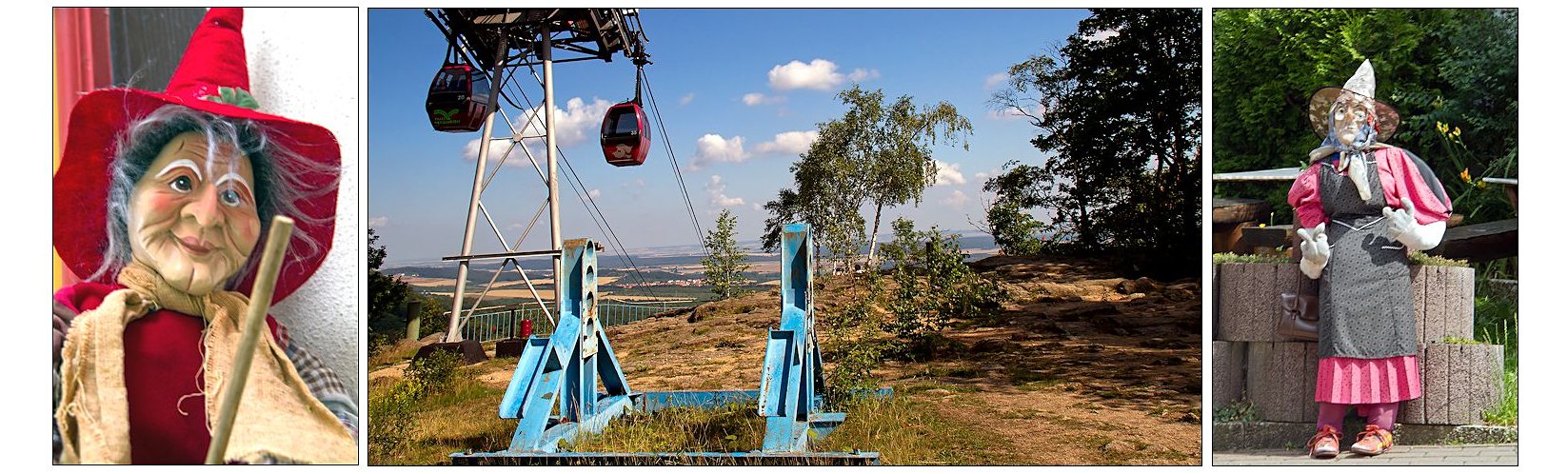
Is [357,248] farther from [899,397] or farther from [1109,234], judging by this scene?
[1109,234]

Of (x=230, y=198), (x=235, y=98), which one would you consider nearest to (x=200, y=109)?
(x=235, y=98)

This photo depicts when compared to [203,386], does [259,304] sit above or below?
above

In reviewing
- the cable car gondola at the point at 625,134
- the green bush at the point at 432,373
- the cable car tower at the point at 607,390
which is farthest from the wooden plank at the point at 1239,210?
the green bush at the point at 432,373

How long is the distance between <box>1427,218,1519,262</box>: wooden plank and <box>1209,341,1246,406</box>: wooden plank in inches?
46.4

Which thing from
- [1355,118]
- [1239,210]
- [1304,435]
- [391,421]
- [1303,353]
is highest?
[1355,118]

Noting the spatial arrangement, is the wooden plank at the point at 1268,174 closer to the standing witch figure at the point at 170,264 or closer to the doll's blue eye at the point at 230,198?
the standing witch figure at the point at 170,264

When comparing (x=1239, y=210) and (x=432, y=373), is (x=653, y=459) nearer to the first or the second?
(x=1239, y=210)

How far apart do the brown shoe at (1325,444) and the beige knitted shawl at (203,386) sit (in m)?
4.69

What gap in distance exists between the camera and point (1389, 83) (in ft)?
17.2

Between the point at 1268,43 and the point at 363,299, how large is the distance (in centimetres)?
532

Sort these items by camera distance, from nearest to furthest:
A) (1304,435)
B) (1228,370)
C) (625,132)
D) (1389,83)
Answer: (1304,435) < (1228,370) < (1389,83) < (625,132)

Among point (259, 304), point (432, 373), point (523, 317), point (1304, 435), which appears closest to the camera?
point (259, 304)

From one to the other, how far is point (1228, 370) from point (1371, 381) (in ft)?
2.06

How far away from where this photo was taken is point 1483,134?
493 cm
